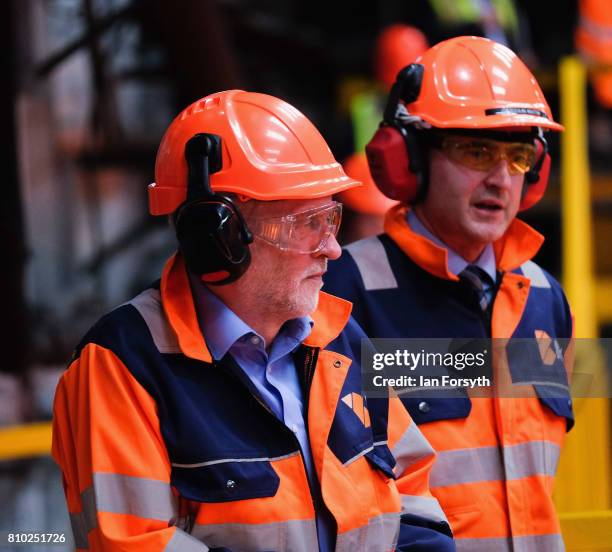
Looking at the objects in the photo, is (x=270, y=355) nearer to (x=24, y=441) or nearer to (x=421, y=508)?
(x=421, y=508)

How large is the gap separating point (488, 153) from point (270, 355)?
97 cm

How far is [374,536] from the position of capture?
2227mm

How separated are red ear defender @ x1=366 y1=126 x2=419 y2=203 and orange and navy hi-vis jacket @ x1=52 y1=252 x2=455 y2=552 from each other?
31.2 inches

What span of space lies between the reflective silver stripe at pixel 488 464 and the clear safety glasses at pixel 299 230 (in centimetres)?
71

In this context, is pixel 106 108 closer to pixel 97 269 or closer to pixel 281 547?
pixel 97 269

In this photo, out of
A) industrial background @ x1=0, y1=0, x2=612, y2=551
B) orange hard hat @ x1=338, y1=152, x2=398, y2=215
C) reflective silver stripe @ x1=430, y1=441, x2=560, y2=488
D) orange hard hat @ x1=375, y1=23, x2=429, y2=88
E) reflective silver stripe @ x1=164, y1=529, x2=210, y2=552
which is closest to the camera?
reflective silver stripe @ x1=164, y1=529, x2=210, y2=552

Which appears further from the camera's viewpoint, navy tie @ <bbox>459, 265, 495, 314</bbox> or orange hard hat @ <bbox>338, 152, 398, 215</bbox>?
orange hard hat @ <bbox>338, 152, 398, 215</bbox>

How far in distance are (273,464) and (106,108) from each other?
4588mm

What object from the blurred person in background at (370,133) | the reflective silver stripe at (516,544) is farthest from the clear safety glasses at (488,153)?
the blurred person in background at (370,133)

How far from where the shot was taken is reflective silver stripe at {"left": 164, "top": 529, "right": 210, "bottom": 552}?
204 cm

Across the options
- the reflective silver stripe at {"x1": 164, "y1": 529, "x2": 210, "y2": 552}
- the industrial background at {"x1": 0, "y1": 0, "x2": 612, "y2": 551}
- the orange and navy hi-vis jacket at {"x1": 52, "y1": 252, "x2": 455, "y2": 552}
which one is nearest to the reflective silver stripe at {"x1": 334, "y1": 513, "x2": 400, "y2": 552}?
the orange and navy hi-vis jacket at {"x1": 52, "y1": 252, "x2": 455, "y2": 552}

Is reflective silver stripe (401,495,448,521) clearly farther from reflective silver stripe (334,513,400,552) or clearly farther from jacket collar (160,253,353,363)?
jacket collar (160,253,353,363)

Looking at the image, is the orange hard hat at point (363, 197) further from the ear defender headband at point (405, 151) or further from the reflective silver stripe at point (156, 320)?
the reflective silver stripe at point (156, 320)

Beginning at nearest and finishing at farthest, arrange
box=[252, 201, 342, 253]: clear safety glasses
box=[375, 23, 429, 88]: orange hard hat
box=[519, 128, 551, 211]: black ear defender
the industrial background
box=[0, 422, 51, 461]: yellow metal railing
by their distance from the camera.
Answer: box=[252, 201, 342, 253]: clear safety glasses
box=[519, 128, 551, 211]: black ear defender
box=[0, 422, 51, 461]: yellow metal railing
the industrial background
box=[375, 23, 429, 88]: orange hard hat
